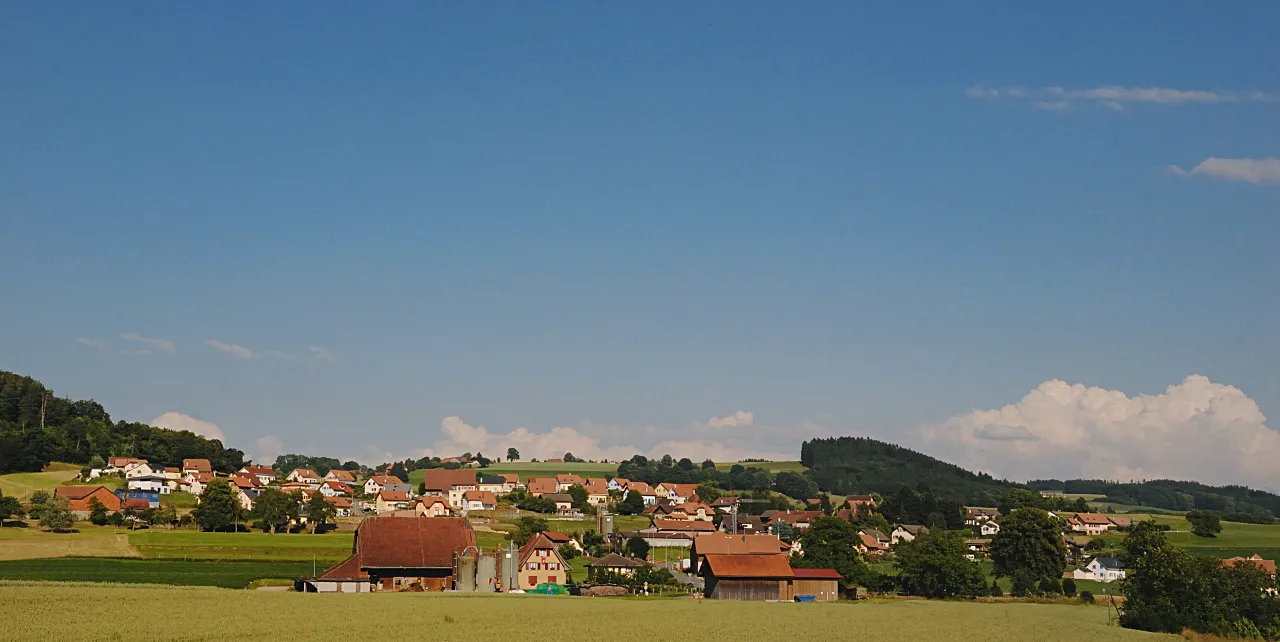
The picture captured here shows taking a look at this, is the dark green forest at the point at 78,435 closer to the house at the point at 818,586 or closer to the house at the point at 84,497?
the house at the point at 84,497

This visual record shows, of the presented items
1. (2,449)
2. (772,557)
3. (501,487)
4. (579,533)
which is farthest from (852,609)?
(501,487)

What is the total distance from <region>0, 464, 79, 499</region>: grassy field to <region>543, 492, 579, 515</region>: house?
60.8 metres

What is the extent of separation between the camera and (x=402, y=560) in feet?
227

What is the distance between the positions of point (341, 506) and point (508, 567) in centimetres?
7608

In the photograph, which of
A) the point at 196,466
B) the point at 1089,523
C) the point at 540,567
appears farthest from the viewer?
the point at 1089,523

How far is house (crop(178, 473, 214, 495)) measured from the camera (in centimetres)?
14225

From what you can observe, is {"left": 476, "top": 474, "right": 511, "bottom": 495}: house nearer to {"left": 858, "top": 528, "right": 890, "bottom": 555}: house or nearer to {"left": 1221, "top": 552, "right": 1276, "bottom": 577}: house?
{"left": 858, "top": 528, "right": 890, "bottom": 555}: house

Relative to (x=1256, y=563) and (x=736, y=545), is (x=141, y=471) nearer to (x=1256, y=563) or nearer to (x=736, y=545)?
(x=736, y=545)

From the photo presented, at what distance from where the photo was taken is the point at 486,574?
70875mm

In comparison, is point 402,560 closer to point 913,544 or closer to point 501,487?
point 913,544

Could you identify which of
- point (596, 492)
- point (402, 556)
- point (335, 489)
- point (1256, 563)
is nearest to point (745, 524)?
point (596, 492)

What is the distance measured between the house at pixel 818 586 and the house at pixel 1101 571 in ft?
138

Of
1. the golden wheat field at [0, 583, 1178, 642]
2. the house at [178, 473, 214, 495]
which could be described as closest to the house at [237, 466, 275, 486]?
the house at [178, 473, 214, 495]

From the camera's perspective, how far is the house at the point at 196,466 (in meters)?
151
